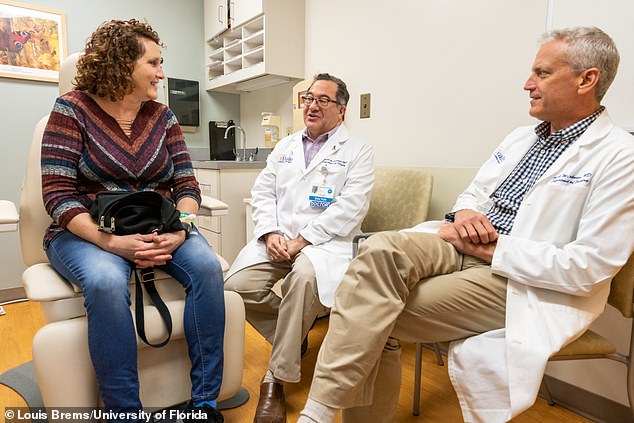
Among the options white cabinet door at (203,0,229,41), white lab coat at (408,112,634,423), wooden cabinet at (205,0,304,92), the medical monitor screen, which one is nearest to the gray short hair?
white lab coat at (408,112,634,423)

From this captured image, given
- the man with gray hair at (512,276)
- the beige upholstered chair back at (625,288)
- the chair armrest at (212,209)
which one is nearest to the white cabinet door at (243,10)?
the chair armrest at (212,209)

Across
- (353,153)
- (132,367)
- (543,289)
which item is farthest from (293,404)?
(353,153)

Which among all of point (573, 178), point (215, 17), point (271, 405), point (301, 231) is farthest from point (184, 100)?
point (573, 178)

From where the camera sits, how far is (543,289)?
1029mm

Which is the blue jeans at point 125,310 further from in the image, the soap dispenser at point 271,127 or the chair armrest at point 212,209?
the soap dispenser at point 271,127

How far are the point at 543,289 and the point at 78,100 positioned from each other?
57.9 inches

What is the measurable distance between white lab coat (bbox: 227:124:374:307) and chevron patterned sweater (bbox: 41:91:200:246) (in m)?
0.41

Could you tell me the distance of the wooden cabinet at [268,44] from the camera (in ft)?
8.91

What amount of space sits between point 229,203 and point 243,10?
1401mm

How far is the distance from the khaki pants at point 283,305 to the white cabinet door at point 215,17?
2279 millimetres

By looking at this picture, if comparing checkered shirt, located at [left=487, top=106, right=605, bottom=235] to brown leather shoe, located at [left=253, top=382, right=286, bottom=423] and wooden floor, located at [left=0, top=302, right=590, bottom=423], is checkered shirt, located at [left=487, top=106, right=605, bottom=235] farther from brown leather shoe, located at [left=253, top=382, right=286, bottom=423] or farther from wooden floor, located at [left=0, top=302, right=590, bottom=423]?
brown leather shoe, located at [left=253, top=382, right=286, bottom=423]

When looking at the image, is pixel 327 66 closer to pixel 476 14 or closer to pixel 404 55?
pixel 404 55

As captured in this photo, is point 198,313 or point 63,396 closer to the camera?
point 63,396

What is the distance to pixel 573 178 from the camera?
1.10 meters
